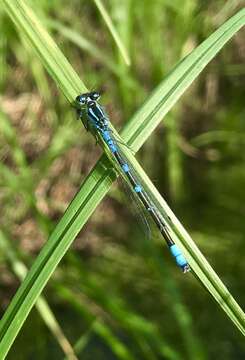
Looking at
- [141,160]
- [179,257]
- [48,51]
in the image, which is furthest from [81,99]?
[141,160]

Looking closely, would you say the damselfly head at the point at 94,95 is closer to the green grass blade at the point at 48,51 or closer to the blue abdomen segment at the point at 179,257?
the green grass blade at the point at 48,51

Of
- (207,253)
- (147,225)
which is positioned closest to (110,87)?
(207,253)

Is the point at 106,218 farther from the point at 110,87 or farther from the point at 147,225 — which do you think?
the point at 147,225

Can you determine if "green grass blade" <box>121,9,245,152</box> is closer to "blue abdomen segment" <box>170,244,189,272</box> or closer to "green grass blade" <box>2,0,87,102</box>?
"green grass blade" <box>2,0,87,102</box>

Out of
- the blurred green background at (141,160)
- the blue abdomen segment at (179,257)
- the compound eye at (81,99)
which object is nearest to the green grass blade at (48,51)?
the compound eye at (81,99)

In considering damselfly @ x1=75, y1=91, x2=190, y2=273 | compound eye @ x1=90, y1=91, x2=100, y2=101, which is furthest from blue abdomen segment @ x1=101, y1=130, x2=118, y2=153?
compound eye @ x1=90, y1=91, x2=100, y2=101
